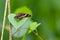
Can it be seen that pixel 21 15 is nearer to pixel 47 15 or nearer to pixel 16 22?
pixel 16 22

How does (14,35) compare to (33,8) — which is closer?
(14,35)

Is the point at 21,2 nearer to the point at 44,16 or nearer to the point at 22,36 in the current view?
the point at 44,16

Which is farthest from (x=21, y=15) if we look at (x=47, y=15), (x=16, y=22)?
(x=47, y=15)

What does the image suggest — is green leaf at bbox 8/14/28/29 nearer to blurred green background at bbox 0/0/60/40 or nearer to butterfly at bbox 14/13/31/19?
butterfly at bbox 14/13/31/19

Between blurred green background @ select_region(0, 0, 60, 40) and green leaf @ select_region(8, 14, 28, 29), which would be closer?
green leaf @ select_region(8, 14, 28, 29)

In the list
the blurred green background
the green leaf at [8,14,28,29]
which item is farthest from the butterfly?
the blurred green background

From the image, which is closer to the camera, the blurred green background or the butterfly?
the butterfly

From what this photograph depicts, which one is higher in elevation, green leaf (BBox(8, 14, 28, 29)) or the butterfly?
the butterfly

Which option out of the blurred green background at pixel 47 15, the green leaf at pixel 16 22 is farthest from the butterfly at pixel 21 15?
the blurred green background at pixel 47 15

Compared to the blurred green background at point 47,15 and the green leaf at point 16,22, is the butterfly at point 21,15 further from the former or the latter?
the blurred green background at point 47,15

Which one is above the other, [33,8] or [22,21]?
[33,8]

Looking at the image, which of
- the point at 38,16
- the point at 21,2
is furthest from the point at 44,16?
the point at 21,2
